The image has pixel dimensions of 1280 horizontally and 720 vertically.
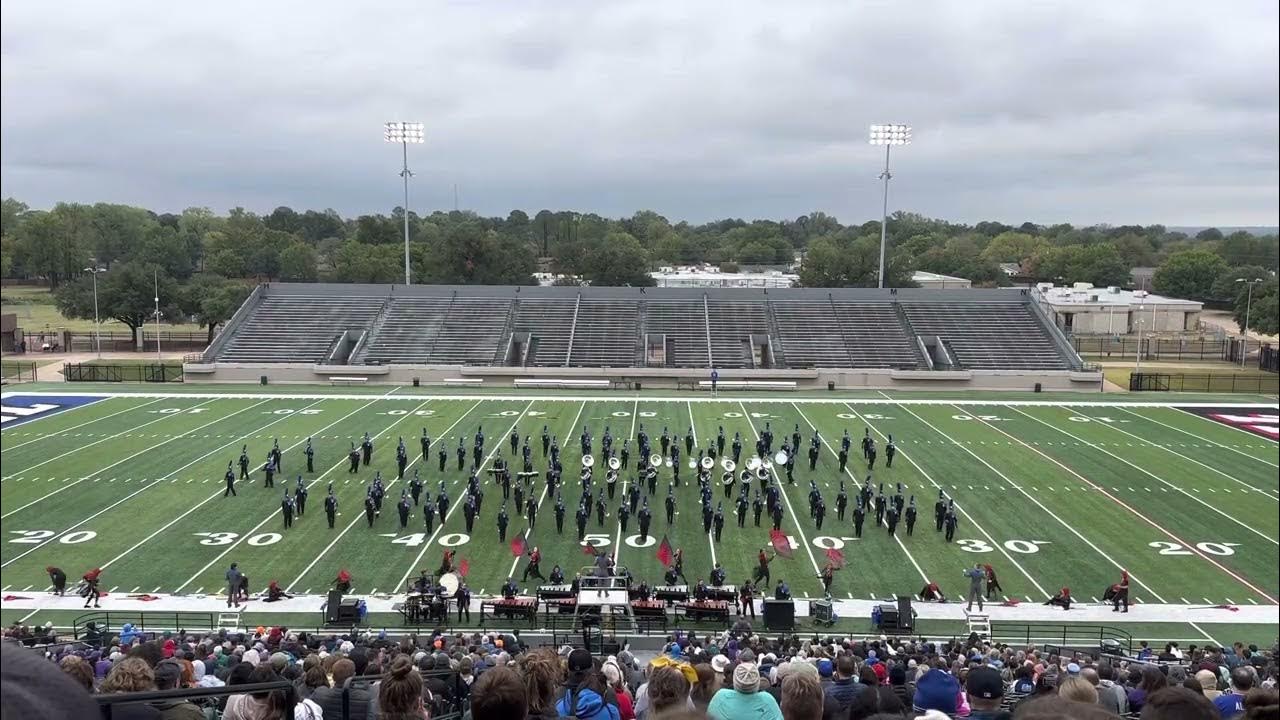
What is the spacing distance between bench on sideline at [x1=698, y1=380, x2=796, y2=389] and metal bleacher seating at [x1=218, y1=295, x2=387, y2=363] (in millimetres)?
15177

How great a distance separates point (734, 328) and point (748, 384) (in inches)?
290

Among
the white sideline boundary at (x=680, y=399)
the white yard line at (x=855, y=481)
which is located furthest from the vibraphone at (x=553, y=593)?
the white sideline boundary at (x=680, y=399)

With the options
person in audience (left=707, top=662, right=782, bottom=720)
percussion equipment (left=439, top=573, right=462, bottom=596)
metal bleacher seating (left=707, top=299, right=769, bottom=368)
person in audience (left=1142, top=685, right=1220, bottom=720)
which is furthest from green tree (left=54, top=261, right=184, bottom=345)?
person in audience (left=1142, top=685, right=1220, bottom=720)

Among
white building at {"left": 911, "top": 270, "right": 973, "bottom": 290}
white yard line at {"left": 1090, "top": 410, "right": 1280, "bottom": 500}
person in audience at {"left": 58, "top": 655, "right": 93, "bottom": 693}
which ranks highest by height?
white building at {"left": 911, "top": 270, "right": 973, "bottom": 290}

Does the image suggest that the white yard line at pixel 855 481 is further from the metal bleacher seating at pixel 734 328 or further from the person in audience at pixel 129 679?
the person in audience at pixel 129 679

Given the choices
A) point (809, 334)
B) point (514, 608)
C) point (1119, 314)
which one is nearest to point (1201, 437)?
point (809, 334)

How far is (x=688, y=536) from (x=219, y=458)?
11547 millimetres

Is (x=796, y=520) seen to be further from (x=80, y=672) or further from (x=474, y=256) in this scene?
(x=474, y=256)

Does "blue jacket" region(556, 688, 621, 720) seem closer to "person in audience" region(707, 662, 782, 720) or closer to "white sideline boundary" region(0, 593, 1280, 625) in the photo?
"person in audience" region(707, 662, 782, 720)

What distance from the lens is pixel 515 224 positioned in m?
101

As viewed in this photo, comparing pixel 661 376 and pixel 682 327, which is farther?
pixel 682 327

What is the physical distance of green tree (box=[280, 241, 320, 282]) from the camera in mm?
60938

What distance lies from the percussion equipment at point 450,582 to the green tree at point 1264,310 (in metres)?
43.1

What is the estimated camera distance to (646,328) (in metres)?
40.1
